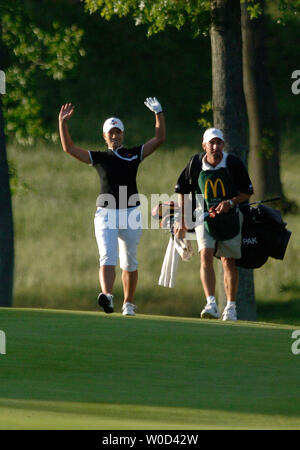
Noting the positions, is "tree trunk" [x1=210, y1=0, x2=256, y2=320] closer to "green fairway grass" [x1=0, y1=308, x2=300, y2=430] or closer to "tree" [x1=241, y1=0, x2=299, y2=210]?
"green fairway grass" [x1=0, y1=308, x2=300, y2=430]

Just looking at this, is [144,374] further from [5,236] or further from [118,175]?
[5,236]

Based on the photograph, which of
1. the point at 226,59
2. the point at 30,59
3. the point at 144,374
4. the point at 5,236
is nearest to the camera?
the point at 144,374

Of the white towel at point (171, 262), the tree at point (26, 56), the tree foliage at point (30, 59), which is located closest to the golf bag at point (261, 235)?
the white towel at point (171, 262)

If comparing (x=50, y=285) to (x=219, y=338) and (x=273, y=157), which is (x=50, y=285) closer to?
(x=273, y=157)

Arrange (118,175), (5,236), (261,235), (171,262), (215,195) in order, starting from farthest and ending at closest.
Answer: (5,236)
(171,262)
(261,235)
(215,195)
(118,175)

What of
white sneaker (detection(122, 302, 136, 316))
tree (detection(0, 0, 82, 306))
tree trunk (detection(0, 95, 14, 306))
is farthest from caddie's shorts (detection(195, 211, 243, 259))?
tree (detection(0, 0, 82, 306))

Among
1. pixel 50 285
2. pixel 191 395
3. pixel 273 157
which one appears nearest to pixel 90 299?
pixel 50 285

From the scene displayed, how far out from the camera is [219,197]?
13.2 meters

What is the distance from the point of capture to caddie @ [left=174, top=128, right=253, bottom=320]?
13086mm

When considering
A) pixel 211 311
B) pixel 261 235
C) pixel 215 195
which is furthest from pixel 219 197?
pixel 211 311

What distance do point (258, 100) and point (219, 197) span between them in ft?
46.8

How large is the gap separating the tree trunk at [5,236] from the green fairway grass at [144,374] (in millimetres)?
5418

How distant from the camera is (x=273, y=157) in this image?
28688 mm

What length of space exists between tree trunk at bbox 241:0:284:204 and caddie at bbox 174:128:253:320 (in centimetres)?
1255
